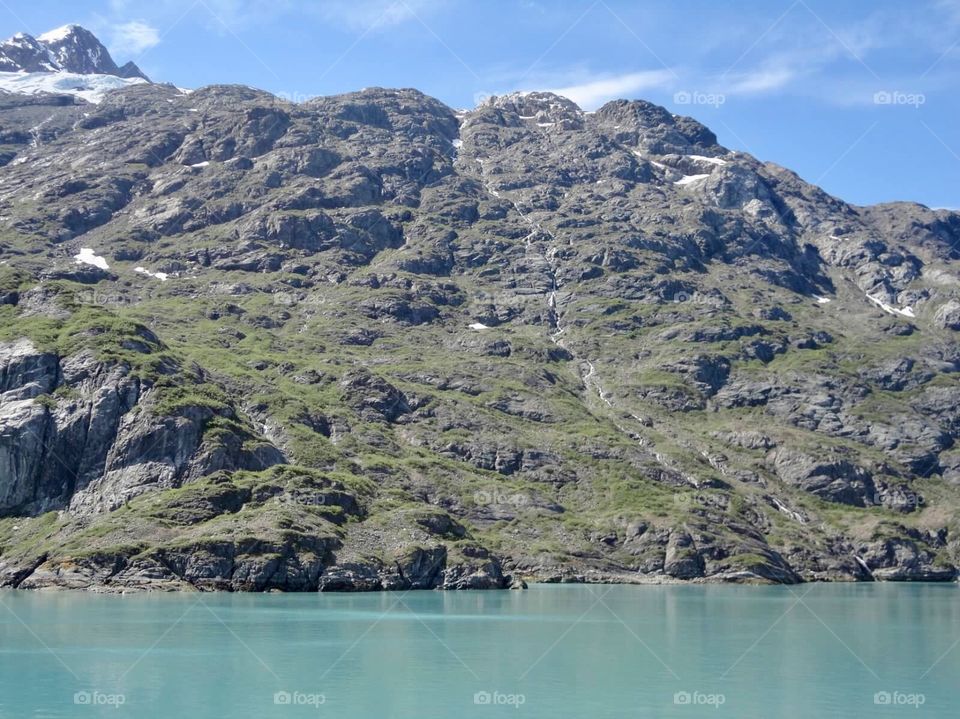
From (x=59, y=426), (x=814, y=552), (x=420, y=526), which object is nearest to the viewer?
(x=420, y=526)

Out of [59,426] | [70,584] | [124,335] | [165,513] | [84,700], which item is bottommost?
[84,700]

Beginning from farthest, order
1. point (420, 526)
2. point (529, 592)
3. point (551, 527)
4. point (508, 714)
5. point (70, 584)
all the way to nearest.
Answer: point (551, 527), point (420, 526), point (529, 592), point (70, 584), point (508, 714)

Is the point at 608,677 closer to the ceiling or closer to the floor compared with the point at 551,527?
closer to the floor

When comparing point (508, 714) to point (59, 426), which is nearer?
point (508, 714)

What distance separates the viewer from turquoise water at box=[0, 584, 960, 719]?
51.3m

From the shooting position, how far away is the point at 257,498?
148m

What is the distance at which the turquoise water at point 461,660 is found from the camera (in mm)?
51312

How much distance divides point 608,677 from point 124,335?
147295mm

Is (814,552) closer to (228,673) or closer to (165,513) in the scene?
(165,513)

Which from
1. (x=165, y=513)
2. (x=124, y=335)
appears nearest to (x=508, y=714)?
(x=165, y=513)

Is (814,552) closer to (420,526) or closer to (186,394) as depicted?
(420,526)

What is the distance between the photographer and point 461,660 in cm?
6688

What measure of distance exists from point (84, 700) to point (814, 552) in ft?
551

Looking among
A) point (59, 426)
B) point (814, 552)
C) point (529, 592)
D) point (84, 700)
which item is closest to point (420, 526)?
point (529, 592)
